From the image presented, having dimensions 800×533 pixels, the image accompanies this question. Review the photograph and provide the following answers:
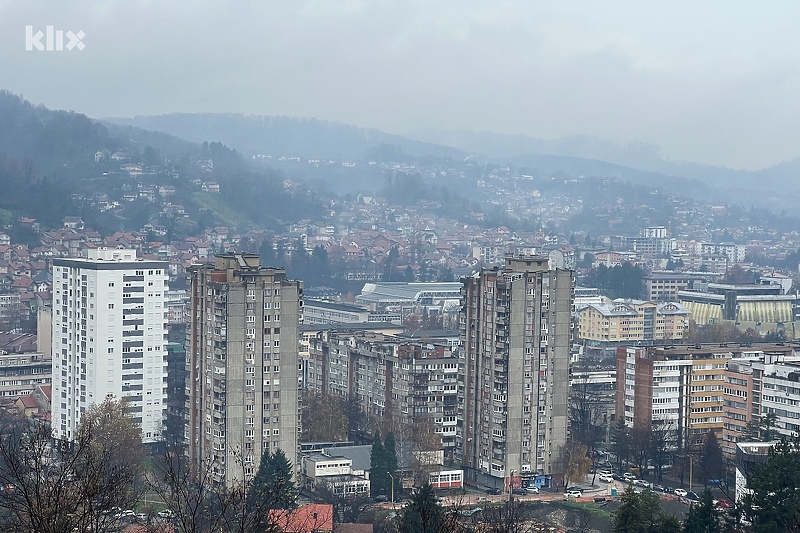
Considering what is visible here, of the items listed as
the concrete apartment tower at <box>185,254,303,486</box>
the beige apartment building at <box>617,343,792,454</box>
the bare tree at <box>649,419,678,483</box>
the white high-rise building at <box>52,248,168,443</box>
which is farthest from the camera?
the white high-rise building at <box>52,248,168,443</box>

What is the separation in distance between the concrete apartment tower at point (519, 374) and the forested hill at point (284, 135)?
61.3m

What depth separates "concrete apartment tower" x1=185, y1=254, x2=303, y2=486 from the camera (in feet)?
40.0

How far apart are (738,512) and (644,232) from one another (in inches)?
1678

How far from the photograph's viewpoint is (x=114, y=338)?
570 inches

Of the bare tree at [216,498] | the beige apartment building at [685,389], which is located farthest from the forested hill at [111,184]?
the bare tree at [216,498]

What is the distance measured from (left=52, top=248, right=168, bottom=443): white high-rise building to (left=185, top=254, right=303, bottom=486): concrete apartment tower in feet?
7.60

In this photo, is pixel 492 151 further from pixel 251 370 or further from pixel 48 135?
pixel 251 370

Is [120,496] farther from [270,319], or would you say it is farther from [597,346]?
[597,346]

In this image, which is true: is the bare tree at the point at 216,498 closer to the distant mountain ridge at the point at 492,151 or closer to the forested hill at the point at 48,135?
the forested hill at the point at 48,135

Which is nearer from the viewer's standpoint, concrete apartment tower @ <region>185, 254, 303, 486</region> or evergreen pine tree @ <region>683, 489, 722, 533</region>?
evergreen pine tree @ <region>683, 489, 722, 533</region>

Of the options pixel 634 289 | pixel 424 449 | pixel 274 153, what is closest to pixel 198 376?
pixel 424 449

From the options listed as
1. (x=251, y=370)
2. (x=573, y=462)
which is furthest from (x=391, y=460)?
(x=573, y=462)

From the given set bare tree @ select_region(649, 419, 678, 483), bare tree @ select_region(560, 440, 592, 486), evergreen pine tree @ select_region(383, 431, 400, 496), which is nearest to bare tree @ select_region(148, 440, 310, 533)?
evergreen pine tree @ select_region(383, 431, 400, 496)

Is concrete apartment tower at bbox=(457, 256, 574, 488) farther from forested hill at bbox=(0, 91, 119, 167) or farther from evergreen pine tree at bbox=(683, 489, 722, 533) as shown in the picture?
forested hill at bbox=(0, 91, 119, 167)
